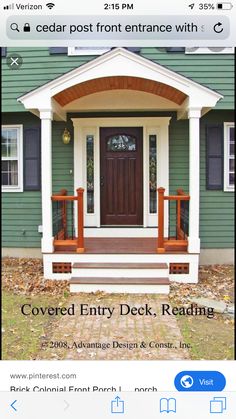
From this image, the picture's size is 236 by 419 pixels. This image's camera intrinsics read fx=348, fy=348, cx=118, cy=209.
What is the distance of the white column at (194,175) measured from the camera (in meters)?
4.11

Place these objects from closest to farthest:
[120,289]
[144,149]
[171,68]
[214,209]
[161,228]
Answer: [120,289], [161,228], [171,68], [214,209], [144,149]

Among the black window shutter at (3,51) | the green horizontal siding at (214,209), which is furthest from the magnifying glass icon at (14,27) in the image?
the green horizontal siding at (214,209)

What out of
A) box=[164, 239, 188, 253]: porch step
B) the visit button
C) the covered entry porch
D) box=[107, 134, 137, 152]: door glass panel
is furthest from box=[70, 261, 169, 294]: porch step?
the visit button

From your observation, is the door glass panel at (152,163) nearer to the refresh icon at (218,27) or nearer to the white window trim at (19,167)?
the white window trim at (19,167)

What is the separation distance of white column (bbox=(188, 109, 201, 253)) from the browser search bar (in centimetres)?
263

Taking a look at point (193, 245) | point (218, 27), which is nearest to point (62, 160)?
point (193, 245)

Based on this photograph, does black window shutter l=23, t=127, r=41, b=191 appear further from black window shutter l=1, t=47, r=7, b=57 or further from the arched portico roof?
black window shutter l=1, t=47, r=7, b=57

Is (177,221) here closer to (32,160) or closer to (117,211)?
(117,211)

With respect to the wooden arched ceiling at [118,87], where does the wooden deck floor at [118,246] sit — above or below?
below

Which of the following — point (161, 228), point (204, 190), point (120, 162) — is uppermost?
point (120, 162)

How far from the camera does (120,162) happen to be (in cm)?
541

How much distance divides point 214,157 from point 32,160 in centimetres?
267

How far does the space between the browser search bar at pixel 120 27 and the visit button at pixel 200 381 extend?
4.74ft

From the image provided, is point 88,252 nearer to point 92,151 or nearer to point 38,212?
point 38,212
